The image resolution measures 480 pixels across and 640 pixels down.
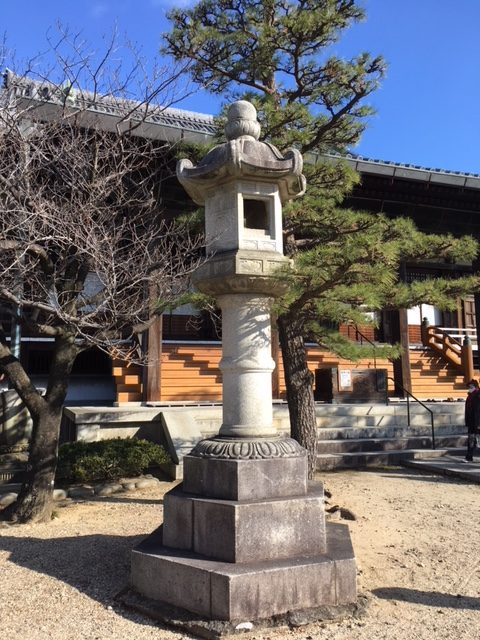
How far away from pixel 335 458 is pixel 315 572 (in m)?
5.36

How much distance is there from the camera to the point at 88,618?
138 inches

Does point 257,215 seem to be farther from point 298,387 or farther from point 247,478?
point 298,387

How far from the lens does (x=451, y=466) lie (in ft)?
28.4

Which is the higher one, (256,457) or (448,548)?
(256,457)

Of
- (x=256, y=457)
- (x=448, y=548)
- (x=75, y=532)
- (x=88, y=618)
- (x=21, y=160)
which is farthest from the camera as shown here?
(x=21, y=160)

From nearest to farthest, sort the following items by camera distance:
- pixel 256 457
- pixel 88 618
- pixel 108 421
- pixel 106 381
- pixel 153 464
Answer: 1. pixel 88 618
2. pixel 256 457
3. pixel 153 464
4. pixel 108 421
5. pixel 106 381

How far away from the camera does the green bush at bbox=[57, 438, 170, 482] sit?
7.72 metres

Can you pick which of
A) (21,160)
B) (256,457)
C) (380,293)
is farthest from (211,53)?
(256,457)

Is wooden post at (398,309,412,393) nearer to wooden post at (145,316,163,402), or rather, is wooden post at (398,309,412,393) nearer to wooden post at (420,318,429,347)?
wooden post at (420,318,429,347)

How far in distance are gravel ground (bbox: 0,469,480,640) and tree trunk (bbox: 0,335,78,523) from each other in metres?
0.25

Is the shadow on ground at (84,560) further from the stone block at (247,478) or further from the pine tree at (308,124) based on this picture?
the pine tree at (308,124)

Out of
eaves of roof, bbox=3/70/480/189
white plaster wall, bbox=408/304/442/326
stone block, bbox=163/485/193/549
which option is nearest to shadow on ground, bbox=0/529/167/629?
stone block, bbox=163/485/193/549

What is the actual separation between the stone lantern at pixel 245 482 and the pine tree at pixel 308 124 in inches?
48.0

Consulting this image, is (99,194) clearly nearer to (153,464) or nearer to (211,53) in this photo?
(211,53)
